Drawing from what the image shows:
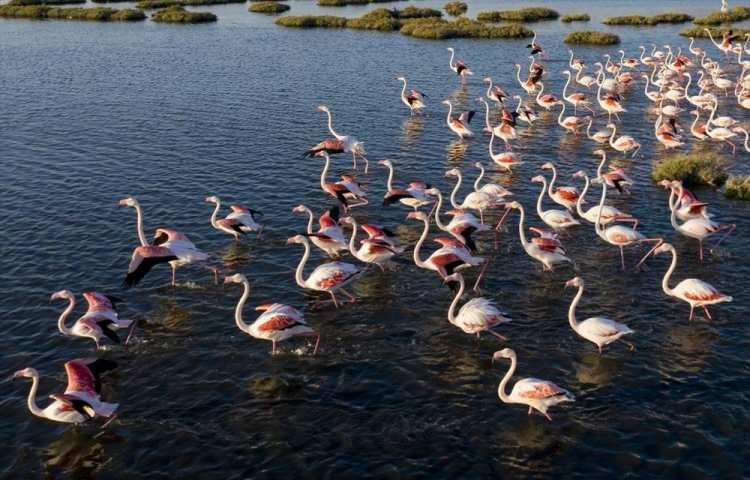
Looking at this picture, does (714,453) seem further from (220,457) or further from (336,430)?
(220,457)

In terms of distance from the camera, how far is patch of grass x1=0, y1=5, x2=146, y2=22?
72188 mm

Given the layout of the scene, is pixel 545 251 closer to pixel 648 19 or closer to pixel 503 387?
pixel 503 387

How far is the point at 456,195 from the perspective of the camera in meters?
25.6

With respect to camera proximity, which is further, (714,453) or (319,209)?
(319,209)

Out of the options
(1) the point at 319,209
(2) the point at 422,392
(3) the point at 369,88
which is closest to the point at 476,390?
(2) the point at 422,392

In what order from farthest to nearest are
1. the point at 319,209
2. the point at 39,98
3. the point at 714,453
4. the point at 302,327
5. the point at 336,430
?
the point at 39,98
the point at 319,209
the point at 302,327
the point at 336,430
the point at 714,453

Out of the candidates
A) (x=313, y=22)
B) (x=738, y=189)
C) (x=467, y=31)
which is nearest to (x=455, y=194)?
(x=738, y=189)

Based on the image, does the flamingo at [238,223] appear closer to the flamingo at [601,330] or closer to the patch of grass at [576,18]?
the flamingo at [601,330]

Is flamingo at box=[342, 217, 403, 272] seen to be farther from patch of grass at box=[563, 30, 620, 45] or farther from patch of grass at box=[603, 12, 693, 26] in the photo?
patch of grass at box=[603, 12, 693, 26]

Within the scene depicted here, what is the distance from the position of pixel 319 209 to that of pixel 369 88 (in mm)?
18473

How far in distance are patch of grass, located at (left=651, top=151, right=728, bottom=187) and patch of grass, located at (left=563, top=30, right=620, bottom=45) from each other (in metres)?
31.4

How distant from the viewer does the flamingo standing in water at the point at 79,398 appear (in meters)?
13.3

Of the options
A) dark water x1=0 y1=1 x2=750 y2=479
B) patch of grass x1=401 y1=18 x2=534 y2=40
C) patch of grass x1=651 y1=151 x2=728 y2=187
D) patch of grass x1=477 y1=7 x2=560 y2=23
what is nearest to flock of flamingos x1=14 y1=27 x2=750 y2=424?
dark water x1=0 y1=1 x2=750 y2=479

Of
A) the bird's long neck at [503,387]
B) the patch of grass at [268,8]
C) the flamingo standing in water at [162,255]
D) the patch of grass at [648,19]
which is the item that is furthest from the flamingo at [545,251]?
the patch of grass at [268,8]
